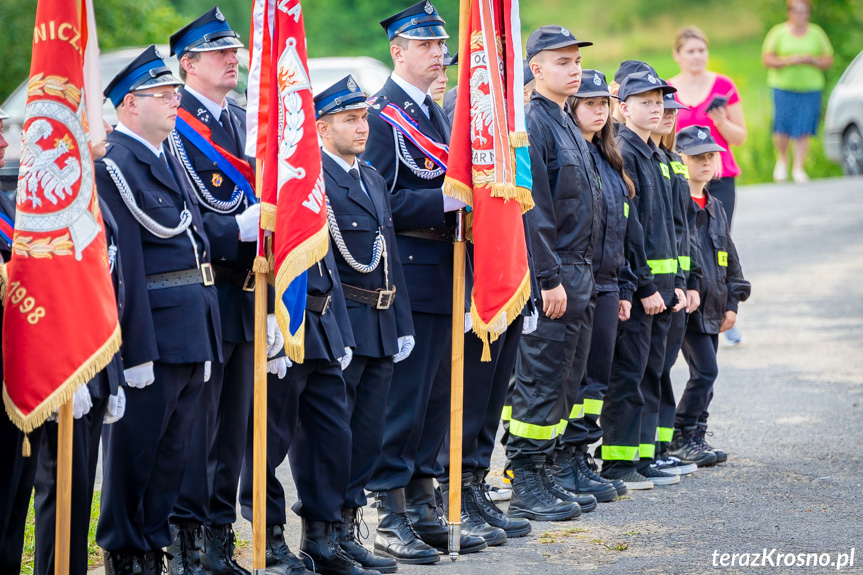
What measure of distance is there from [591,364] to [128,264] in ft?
10.4

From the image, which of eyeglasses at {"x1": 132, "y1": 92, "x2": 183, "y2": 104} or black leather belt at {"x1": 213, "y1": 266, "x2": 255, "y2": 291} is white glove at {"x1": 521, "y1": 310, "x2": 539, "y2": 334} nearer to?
black leather belt at {"x1": 213, "y1": 266, "x2": 255, "y2": 291}

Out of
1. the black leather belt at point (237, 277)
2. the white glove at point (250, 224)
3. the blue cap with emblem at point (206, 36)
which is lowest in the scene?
the black leather belt at point (237, 277)

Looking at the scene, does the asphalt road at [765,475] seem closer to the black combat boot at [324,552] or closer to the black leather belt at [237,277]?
the black combat boot at [324,552]

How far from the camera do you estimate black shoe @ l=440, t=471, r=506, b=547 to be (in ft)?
20.8

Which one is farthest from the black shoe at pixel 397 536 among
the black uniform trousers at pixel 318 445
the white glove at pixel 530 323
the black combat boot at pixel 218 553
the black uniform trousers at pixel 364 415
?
the white glove at pixel 530 323

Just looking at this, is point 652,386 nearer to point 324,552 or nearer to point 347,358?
point 347,358

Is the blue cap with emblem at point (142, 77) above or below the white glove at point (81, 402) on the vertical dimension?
above

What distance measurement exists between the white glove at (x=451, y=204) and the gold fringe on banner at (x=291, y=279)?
1.04m

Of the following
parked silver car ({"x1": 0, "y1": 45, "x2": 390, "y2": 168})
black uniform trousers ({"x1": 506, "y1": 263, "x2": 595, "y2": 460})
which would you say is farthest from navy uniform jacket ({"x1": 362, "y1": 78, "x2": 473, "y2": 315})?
parked silver car ({"x1": 0, "y1": 45, "x2": 390, "y2": 168})

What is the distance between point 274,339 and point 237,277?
0.36 m

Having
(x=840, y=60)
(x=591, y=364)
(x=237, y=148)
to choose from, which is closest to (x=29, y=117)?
(x=237, y=148)

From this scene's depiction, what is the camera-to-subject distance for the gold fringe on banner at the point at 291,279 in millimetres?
5273

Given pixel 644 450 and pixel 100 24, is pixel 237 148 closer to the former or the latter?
pixel 644 450

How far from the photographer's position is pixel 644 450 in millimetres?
7684
